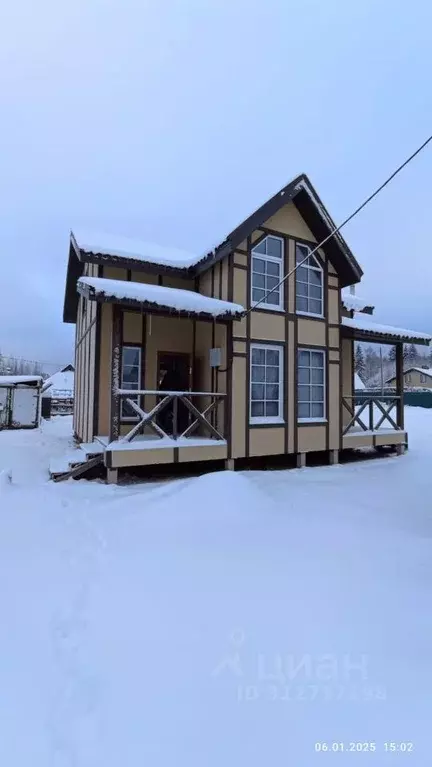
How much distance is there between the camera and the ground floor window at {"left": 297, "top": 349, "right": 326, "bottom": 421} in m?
10.0

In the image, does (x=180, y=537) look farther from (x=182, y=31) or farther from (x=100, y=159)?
(x=100, y=159)

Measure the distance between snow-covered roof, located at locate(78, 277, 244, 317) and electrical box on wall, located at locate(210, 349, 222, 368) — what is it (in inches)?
→ 43.0

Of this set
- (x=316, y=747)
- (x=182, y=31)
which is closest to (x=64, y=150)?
(x=182, y=31)

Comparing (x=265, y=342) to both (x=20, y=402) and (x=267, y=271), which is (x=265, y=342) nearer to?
(x=267, y=271)

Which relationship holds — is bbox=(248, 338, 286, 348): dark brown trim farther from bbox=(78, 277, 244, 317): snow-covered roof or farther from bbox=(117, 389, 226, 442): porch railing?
bbox=(117, 389, 226, 442): porch railing

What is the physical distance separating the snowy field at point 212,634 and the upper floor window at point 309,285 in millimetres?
6079

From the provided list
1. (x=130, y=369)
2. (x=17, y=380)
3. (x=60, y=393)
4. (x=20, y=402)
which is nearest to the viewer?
(x=130, y=369)

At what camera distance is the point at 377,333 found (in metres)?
10.9

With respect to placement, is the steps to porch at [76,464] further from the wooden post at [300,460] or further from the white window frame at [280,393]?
the wooden post at [300,460]

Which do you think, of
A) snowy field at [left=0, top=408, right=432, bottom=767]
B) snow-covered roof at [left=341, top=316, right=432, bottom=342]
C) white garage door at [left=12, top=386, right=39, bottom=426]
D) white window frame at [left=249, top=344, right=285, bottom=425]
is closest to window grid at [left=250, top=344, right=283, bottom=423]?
white window frame at [left=249, top=344, right=285, bottom=425]

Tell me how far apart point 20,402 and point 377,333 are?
47.9ft

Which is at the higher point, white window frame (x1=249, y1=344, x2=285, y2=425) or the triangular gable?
the triangular gable

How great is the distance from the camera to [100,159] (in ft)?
70.3

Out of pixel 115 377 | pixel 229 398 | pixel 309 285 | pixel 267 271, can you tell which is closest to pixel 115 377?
pixel 115 377
